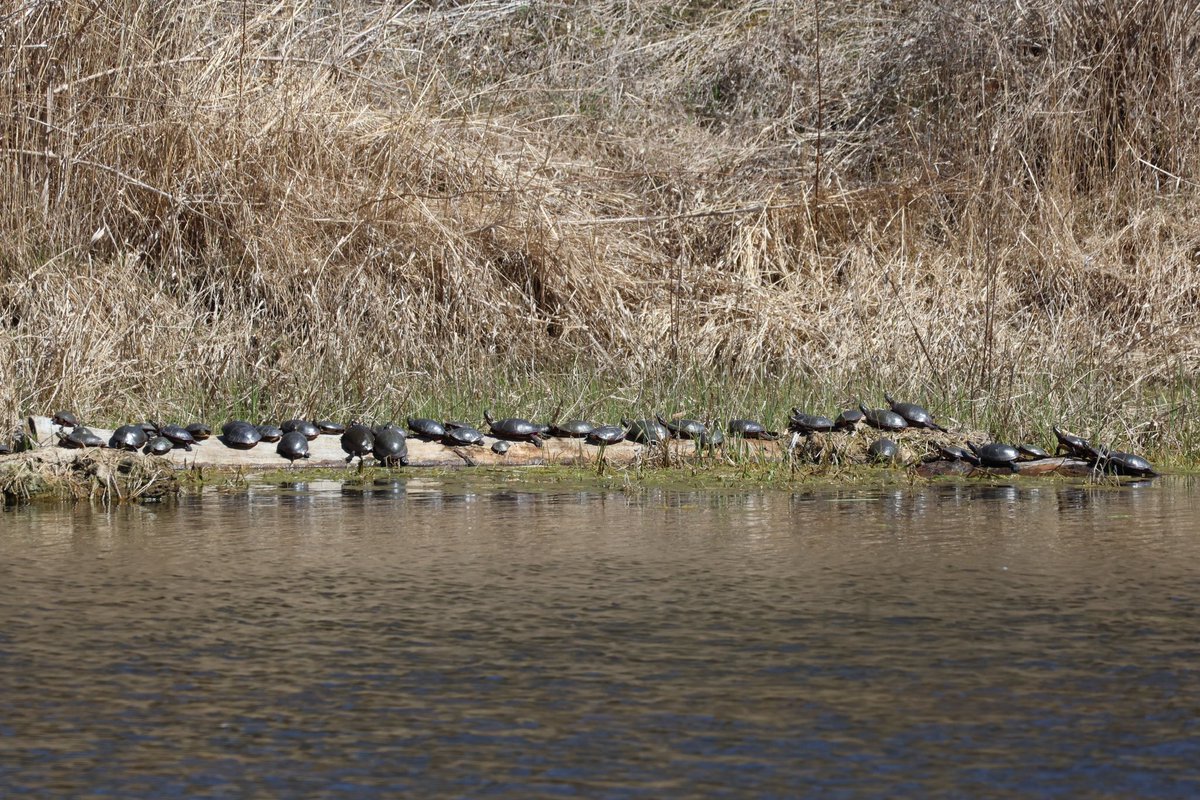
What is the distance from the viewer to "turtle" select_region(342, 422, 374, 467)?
20.9 ft

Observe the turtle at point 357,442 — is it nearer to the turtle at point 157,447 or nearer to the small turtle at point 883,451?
the turtle at point 157,447

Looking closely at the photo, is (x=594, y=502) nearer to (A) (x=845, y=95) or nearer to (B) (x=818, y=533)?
(B) (x=818, y=533)

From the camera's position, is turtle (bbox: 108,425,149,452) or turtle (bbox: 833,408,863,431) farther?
turtle (bbox: 833,408,863,431)

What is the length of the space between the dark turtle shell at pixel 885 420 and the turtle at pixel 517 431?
148 cm

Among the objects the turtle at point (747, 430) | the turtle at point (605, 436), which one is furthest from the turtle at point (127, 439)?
the turtle at point (747, 430)

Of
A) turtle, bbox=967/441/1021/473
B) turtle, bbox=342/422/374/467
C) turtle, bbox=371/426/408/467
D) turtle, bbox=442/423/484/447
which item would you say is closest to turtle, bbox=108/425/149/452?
turtle, bbox=342/422/374/467

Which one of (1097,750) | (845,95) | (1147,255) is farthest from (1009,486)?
(845,95)

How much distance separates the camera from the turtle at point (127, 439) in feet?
19.7

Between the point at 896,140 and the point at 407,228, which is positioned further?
the point at 896,140

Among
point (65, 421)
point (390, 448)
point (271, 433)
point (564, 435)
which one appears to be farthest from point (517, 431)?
point (65, 421)

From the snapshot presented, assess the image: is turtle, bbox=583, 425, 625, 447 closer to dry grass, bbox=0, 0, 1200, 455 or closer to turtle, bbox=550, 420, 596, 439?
turtle, bbox=550, 420, 596, 439

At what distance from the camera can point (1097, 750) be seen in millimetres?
2215

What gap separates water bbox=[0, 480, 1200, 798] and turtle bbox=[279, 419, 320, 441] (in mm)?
1828

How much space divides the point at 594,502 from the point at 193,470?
1855 mm
